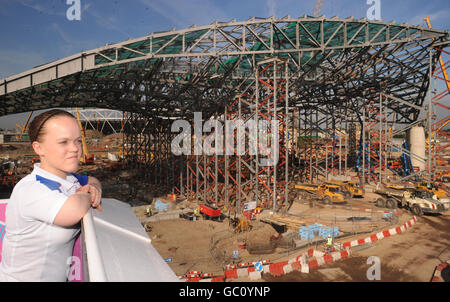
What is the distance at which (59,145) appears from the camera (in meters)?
1.71

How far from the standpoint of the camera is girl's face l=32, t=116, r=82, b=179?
169cm

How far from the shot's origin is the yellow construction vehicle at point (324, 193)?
20469 mm

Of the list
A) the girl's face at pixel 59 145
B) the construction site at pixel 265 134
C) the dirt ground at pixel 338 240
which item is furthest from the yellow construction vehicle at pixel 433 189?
the girl's face at pixel 59 145

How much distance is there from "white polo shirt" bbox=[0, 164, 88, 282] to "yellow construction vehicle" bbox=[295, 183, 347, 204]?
21.3 m

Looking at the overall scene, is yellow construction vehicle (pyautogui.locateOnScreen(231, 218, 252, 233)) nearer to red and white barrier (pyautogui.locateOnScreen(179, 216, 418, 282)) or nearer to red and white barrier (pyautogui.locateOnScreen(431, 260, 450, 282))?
red and white barrier (pyautogui.locateOnScreen(179, 216, 418, 282))

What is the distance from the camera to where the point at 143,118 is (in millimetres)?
31156

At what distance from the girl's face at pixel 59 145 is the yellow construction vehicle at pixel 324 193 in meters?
21.2

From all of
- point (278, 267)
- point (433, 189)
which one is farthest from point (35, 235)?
point (433, 189)

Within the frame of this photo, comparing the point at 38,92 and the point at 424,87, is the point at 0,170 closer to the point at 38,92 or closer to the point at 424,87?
the point at 38,92

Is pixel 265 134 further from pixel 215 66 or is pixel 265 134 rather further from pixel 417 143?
pixel 417 143

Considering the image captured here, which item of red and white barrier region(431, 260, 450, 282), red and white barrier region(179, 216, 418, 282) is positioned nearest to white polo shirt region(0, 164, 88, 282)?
red and white barrier region(179, 216, 418, 282)

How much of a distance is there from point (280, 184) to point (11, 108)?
23387mm

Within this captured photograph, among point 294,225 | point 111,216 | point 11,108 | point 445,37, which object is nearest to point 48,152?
point 111,216

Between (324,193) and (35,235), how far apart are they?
22093 millimetres
